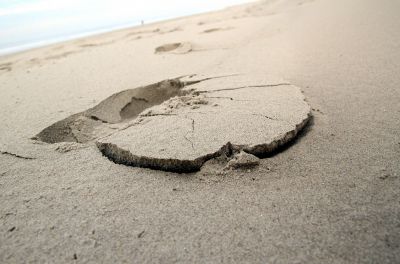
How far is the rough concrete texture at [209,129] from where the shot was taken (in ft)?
4.47

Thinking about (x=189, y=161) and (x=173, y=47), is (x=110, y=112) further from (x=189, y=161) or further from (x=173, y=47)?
(x=173, y=47)

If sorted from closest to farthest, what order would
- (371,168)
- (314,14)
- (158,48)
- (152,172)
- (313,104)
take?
(371,168) < (152,172) < (313,104) < (158,48) < (314,14)

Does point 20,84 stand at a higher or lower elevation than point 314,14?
lower

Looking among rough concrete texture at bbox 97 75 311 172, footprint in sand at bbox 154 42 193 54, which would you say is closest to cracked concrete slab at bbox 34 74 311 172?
rough concrete texture at bbox 97 75 311 172

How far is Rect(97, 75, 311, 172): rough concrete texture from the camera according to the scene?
1.36 meters

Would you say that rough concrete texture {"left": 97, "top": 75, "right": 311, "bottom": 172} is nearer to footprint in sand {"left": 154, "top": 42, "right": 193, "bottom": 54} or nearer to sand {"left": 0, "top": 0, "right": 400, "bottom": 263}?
sand {"left": 0, "top": 0, "right": 400, "bottom": 263}

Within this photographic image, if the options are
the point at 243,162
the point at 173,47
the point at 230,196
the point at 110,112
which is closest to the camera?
the point at 230,196

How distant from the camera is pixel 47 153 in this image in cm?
158

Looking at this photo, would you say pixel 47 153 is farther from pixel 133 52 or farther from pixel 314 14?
pixel 314 14

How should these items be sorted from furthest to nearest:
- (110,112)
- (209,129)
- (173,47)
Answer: (173,47) < (110,112) < (209,129)

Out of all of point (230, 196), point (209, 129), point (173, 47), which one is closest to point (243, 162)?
point (230, 196)

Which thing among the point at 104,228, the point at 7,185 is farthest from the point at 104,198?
the point at 7,185

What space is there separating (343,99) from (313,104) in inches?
7.1

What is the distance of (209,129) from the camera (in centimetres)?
152
